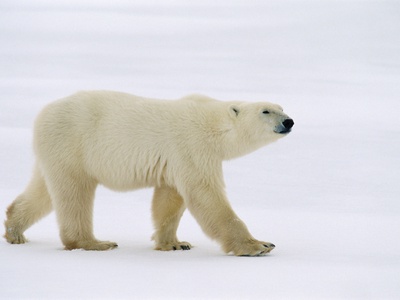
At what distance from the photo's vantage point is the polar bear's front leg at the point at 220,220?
576 centimetres

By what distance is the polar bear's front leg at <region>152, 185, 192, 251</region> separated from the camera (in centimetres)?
627

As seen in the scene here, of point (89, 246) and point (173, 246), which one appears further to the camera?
point (173, 246)

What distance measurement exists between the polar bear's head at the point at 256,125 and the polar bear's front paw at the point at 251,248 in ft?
2.54

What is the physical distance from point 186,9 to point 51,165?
14.9m

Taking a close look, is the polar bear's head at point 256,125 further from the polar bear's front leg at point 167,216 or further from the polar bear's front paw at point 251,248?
the polar bear's front paw at point 251,248

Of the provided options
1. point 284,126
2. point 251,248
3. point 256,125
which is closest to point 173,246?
→ point 251,248

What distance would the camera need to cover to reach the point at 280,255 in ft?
18.7

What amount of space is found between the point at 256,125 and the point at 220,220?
81 cm

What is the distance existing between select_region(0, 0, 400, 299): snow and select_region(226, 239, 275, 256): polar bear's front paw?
111mm

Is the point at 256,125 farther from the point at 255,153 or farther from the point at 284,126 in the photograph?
the point at 255,153

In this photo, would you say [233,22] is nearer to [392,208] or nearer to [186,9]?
[186,9]

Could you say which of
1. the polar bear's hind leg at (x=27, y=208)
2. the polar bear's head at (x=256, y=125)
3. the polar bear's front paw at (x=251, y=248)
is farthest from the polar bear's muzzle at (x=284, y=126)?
the polar bear's hind leg at (x=27, y=208)

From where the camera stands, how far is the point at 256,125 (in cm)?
611

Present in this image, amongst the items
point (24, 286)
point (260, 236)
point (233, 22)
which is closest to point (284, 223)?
point (260, 236)
